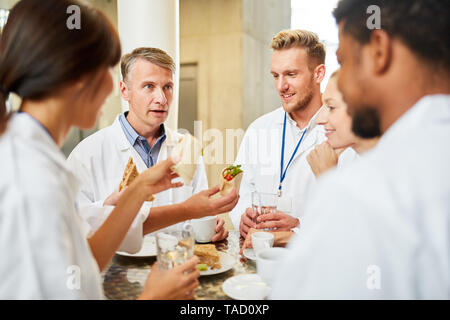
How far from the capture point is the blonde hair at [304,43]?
9.92 ft

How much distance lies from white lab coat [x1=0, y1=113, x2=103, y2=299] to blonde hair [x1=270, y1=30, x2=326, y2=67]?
2415 millimetres

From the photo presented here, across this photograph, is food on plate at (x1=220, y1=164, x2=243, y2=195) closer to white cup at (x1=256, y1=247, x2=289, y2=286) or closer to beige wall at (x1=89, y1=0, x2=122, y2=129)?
white cup at (x1=256, y1=247, x2=289, y2=286)

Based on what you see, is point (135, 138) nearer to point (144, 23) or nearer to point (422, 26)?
point (144, 23)

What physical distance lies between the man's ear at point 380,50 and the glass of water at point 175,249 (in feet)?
2.85

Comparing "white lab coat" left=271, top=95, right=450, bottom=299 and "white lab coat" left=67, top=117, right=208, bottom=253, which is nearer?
"white lab coat" left=271, top=95, right=450, bottom=299

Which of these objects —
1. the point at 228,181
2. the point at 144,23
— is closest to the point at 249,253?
the point at 228,181

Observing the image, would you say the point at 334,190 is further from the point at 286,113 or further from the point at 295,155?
the point at 286,113

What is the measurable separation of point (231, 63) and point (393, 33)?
20.1ft

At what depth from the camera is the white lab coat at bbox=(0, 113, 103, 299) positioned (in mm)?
929

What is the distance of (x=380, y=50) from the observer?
0.97 metres

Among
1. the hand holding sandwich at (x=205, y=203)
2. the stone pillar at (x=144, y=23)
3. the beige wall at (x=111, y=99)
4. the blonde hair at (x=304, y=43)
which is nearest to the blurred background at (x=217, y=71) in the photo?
the beige wall at (x=111, y=99)

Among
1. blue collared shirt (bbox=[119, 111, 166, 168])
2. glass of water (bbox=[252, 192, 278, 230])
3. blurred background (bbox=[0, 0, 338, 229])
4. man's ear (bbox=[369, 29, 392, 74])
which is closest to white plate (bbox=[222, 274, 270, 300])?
glass of water (bbox=[252, 192, 278, 230])

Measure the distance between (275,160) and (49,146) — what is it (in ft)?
7.76

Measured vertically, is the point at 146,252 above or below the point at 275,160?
below
